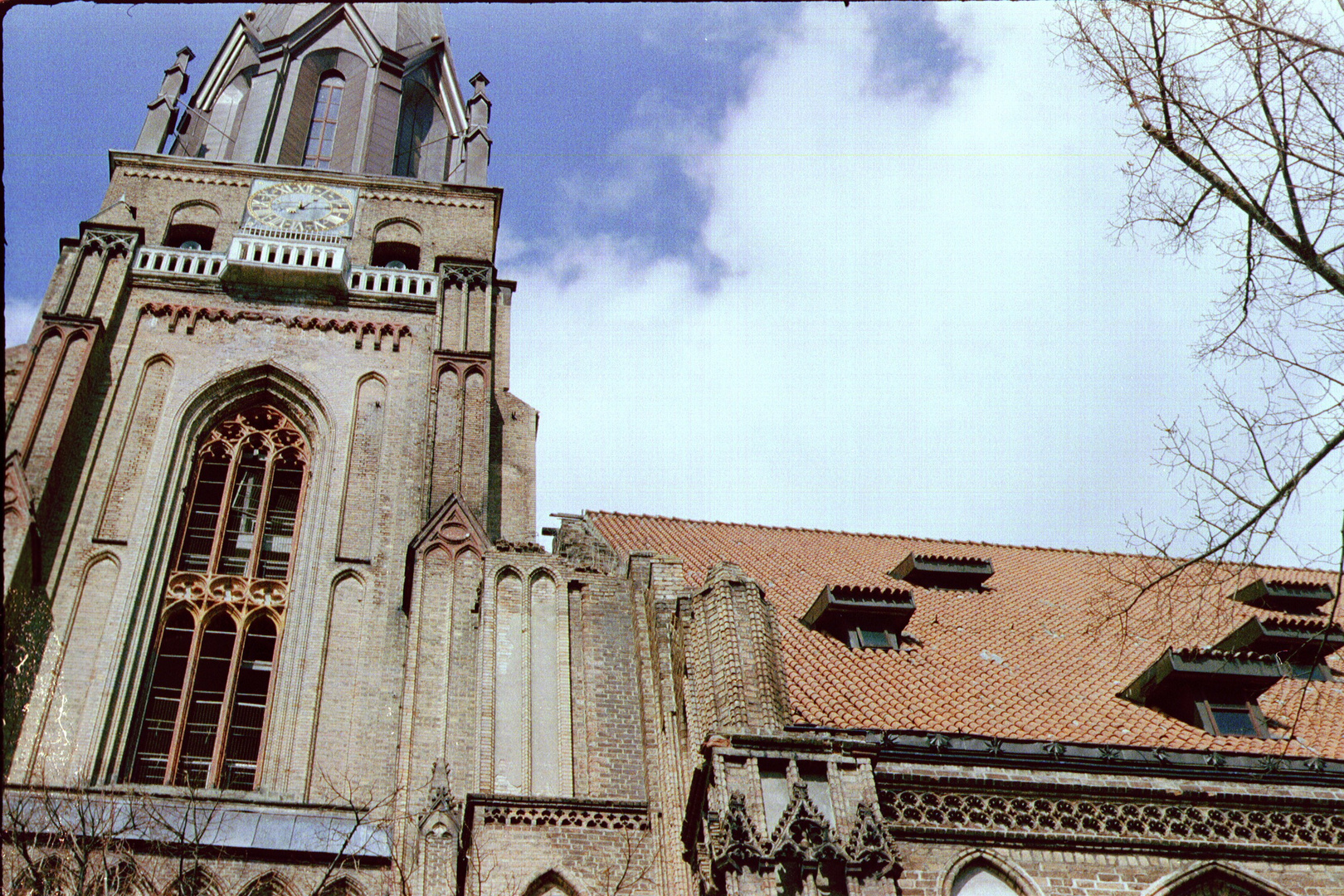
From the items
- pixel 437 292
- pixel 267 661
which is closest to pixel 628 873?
pixel 267 661

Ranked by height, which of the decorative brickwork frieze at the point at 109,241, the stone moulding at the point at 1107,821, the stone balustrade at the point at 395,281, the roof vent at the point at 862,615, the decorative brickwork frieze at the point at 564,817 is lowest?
the stone moulding at the point at 1107,821

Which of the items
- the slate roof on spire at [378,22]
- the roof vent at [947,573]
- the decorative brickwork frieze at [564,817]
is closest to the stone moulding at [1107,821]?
the decorative brickwork frieze at [564,817]

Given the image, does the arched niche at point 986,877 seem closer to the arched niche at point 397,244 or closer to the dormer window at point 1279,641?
the dormer window at point 1279,641

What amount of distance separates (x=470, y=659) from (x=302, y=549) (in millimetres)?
3939

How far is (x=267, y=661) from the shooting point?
59.6 feet

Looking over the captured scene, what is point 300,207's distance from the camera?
2627 centimetres

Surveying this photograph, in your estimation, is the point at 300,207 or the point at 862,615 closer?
the point at 862,615

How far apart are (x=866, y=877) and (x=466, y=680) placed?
236 inches

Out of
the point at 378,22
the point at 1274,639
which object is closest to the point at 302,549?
the point at 1274,639

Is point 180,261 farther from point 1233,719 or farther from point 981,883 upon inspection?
point 1233,719

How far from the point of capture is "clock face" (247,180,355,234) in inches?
1013

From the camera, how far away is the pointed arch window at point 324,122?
29.3 metres

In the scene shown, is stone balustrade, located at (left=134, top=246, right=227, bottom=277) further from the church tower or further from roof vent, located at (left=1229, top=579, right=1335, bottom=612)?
roof vent, located at (left=1229, top=579, right=1335, bottom=612)

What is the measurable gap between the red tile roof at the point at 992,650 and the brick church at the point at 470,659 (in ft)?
0.27
